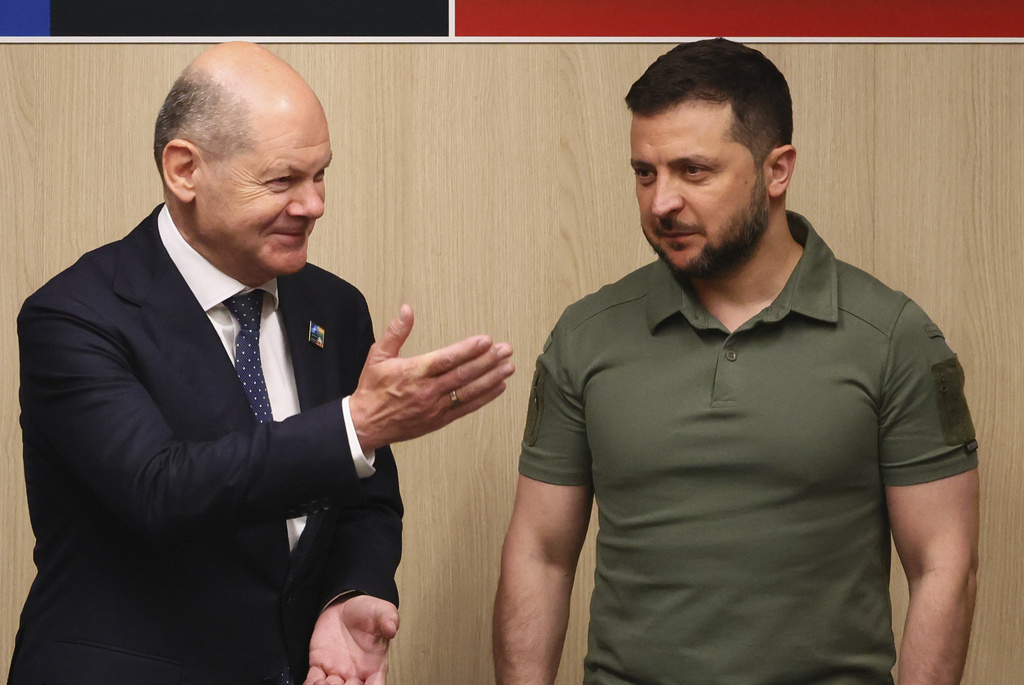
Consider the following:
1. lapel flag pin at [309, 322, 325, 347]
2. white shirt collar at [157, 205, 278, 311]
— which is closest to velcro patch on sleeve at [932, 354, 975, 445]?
lapel flag pin at [309, 322, 325, 347]

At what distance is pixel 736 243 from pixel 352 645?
831 millimetres

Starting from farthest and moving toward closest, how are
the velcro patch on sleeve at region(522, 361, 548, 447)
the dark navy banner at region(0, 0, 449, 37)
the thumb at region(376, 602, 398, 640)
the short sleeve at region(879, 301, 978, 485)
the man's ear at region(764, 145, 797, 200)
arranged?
the dark navy banner at region(0, 0, 449, 37)
the velcro patch on sleeve at region(522, 361, 548, 447)
the man's ear at region(764, 145, 797, 200)
the short sleeve at region(879, 301, 978, 485)
the thumb at region(376, 602, 398, 640)

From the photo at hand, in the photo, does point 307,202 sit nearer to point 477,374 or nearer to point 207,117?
point 207,117

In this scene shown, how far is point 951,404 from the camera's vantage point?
5.34ft

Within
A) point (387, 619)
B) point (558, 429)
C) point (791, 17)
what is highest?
point (791, 17)

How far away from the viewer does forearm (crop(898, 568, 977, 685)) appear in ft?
5.24

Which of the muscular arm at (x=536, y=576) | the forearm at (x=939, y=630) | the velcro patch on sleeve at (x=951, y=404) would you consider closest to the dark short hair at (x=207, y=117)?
the muscular arm at (x=536, y=576)

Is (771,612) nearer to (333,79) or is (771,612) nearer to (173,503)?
(173,503)

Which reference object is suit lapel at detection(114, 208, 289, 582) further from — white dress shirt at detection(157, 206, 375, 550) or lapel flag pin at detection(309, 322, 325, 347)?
lapel flag pin at detection(309, 322, 325, 347)

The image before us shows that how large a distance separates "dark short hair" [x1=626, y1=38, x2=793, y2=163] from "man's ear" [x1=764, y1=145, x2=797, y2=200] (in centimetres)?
1

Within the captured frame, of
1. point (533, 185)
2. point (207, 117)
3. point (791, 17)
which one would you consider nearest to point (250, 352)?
point (207, 117)

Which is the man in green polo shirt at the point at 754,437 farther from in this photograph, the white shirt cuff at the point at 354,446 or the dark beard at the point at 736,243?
the white shirt cuff at the point at 354,446

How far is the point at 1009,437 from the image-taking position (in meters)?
2.40

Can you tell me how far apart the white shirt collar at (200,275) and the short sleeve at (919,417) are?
0.97 metres
